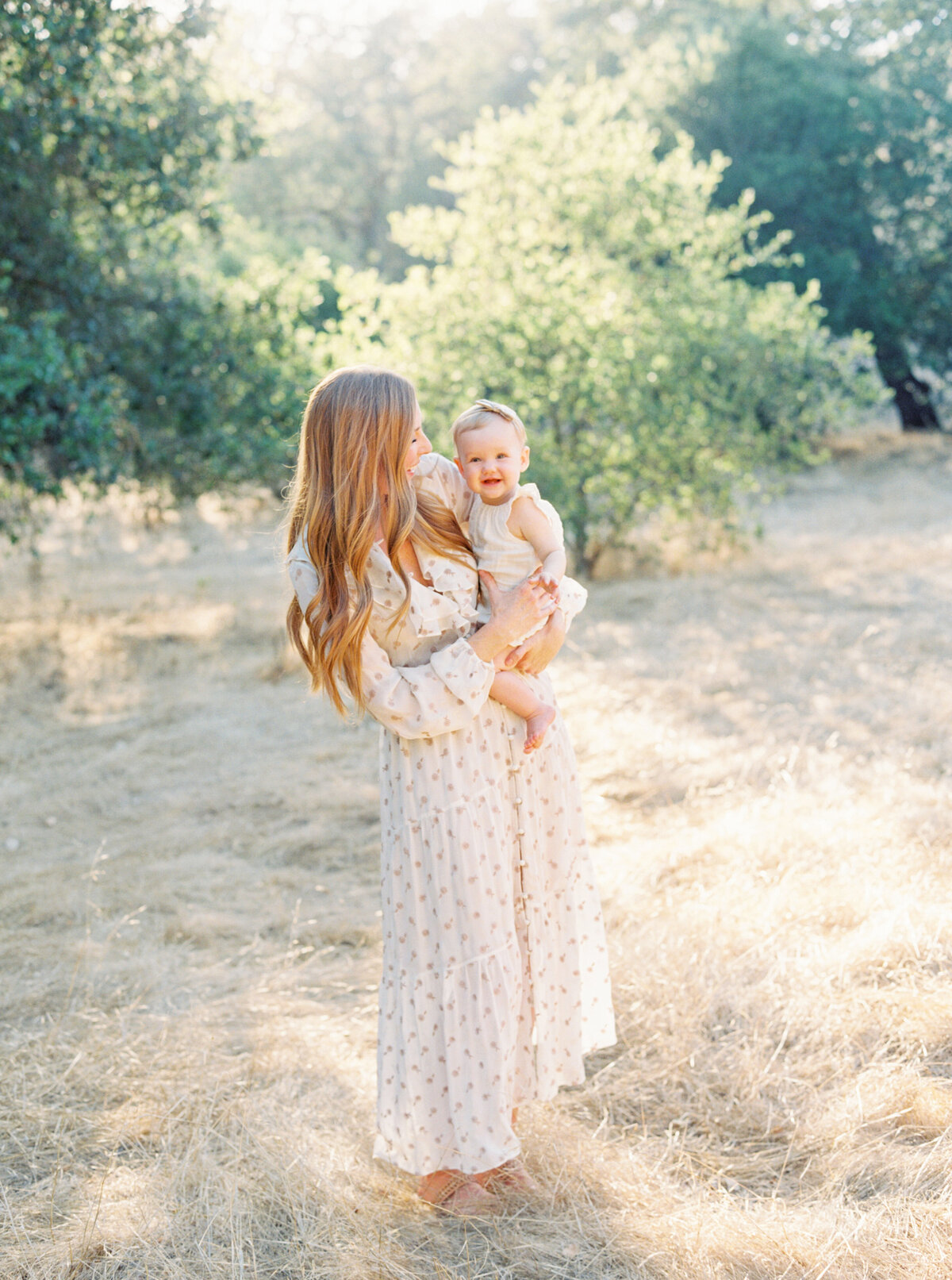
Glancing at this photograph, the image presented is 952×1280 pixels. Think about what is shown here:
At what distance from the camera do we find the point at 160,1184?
2.59 m

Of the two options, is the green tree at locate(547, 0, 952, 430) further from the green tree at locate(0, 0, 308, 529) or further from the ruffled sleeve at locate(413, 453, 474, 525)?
the ruffled sleeve at locate(413, 453, 474, 525)

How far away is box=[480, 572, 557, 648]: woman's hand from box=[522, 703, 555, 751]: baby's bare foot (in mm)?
176

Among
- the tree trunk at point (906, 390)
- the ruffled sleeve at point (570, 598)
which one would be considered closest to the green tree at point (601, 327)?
the ruffled sleeve at point (570, 598)

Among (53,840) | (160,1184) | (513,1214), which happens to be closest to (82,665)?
(53,840)

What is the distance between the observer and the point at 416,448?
2223 millimetres

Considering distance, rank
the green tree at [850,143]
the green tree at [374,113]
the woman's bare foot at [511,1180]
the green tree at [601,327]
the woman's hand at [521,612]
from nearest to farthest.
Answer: the woman's hand at [521,612], the woman's bare foot at [511,1180], the green tree at [601,327], the green tree at [850,143], the green tree at [374,113]

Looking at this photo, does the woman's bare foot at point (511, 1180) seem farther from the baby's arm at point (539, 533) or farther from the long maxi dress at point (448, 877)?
the baby's arm at point (539, 533)

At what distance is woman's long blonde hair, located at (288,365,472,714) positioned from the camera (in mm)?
2102

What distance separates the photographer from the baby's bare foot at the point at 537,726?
2.30 metres

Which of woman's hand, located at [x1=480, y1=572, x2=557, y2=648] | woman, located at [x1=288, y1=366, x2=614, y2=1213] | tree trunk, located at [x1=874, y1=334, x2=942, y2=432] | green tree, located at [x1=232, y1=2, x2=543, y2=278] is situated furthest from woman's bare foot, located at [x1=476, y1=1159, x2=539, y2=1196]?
green tree, located at [x1=232, y1=2, x2=543, y2=278]

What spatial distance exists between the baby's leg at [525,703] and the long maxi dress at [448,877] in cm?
4

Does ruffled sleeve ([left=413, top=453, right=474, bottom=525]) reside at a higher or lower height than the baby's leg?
higher

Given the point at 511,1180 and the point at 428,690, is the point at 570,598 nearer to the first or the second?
the point at 428,690

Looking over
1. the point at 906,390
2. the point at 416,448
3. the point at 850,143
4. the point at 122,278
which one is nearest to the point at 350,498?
the point at 416,448
